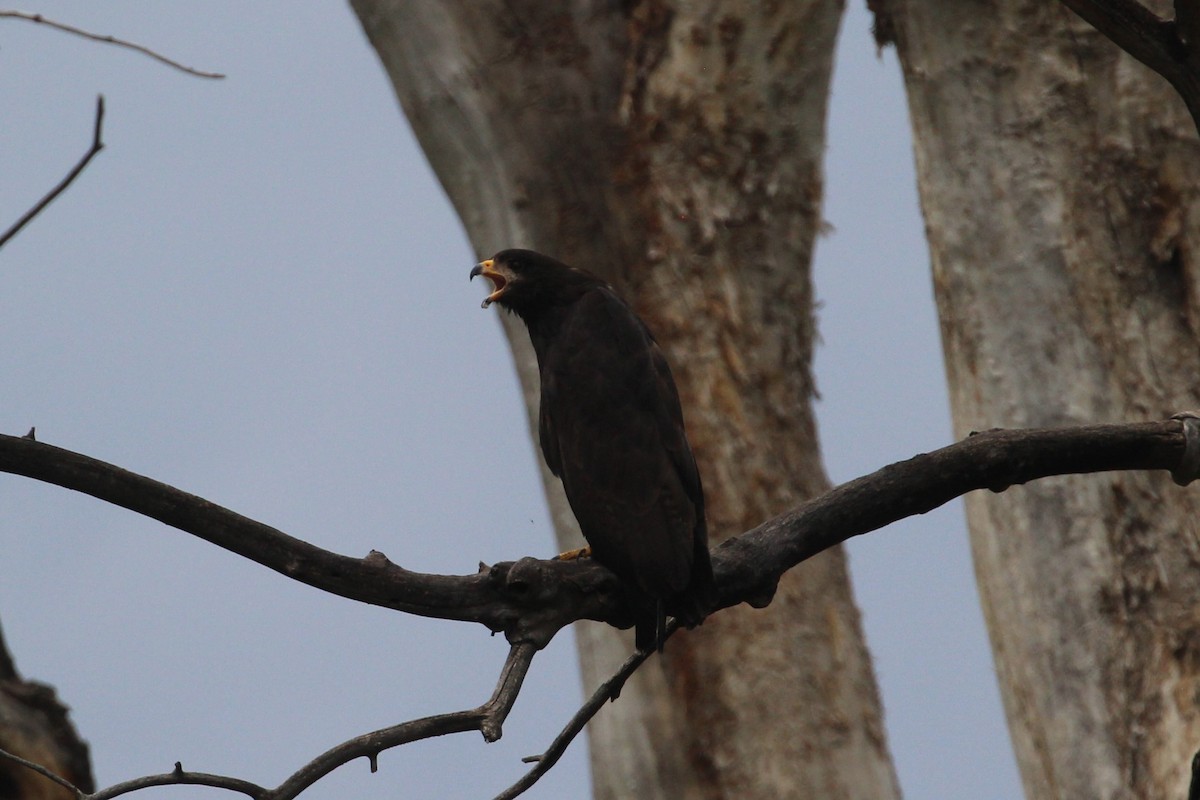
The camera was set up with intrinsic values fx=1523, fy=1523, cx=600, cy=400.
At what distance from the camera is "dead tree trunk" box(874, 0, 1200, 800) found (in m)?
5.64

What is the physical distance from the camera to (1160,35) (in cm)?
357

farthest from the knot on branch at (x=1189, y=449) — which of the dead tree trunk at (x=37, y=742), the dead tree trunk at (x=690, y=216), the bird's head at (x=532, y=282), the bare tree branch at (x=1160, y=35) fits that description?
the dead tree trunk at (x=690, y=216)

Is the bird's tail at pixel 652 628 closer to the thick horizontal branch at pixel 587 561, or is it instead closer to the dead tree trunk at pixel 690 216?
the thick horizontal branch at pixel 587 561

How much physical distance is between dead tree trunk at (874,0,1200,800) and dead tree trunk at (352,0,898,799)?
1.21 m

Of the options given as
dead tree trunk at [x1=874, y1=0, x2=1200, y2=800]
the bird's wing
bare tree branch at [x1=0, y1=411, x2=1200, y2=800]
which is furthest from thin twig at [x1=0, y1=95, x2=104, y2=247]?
dead tree trunk at [x1=874, y1=0, x2=1200, y2=800]

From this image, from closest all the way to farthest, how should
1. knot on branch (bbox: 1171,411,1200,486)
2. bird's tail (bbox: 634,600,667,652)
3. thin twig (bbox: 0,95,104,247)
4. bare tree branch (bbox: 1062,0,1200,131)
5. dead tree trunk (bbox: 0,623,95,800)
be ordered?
thin twig (bbox: 0,95,104,247) → bird's tail (bbox: 634,600,667,652) → bare tree branch (bbox: 1062,0,1200,131) → knot on branch (bbox: 1171,411,1200,486) → dead tree trunk (bbox: 0,623,95,800)

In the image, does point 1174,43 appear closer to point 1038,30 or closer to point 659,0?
point 1038,30

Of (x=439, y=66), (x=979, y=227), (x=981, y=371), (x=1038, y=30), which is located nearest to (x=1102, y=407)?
(x=981, y=371)

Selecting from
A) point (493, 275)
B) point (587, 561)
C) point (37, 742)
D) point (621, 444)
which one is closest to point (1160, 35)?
point (621, 444)

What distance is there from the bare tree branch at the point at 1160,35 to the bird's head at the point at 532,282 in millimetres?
1718

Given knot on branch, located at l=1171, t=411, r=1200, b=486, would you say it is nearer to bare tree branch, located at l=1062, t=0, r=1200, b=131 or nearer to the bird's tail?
bare tree branch, located at l=1062, t=0, r=1200, b=131

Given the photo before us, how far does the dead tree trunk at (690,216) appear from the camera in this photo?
714 cm

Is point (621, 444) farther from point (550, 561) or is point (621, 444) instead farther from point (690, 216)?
point (690, 216)

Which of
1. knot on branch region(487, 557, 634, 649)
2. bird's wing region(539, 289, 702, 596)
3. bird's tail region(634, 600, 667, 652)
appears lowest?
bird's tail region(634, 600, 667, 652)
